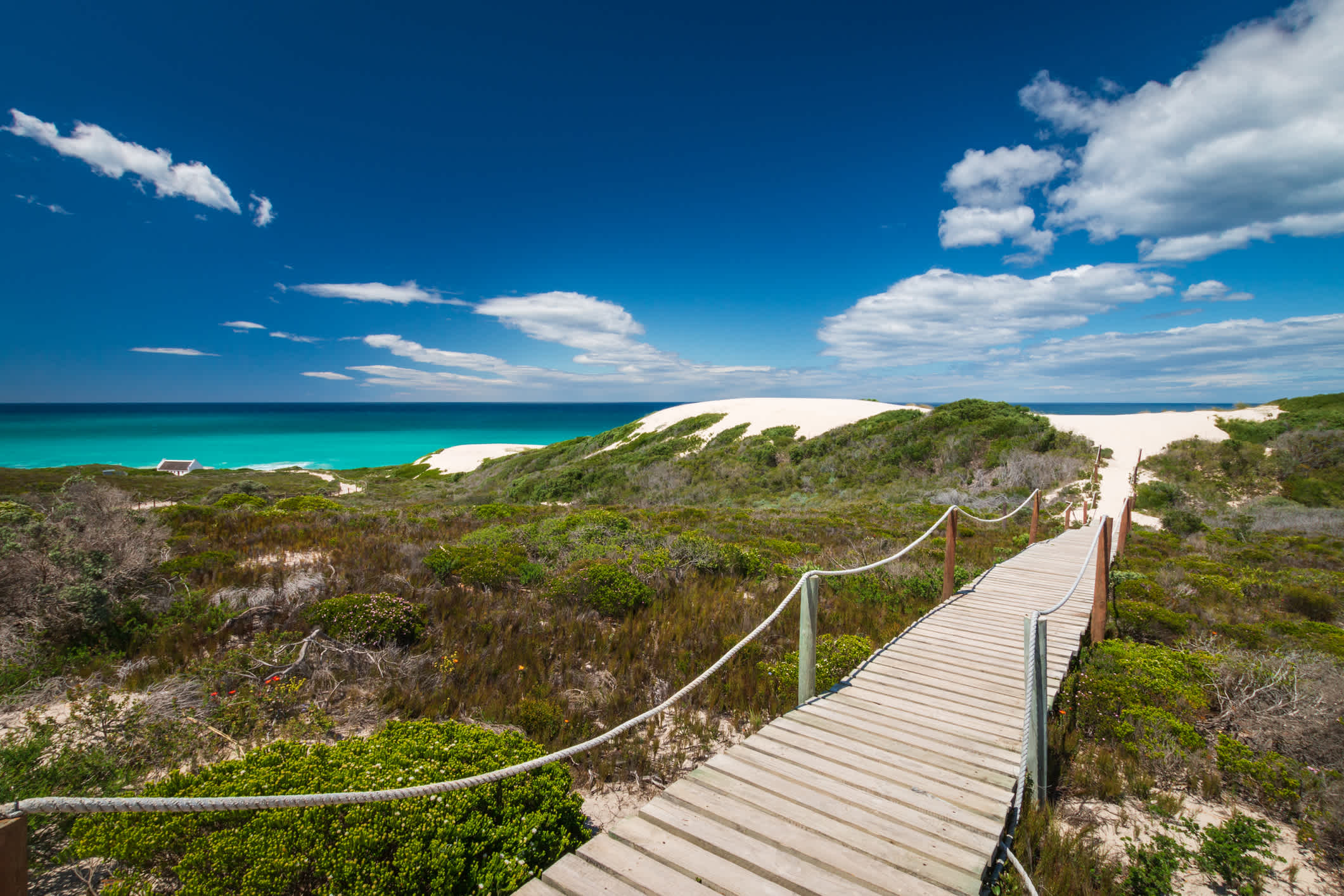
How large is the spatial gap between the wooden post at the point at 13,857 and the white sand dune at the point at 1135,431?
907 inches

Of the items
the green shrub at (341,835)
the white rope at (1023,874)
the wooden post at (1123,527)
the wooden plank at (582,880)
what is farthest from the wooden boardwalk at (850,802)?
the wooden post at (1123,527)

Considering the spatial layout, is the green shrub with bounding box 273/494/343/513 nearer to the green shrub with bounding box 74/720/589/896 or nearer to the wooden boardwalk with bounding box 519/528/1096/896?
the green shrub with bounding box 74/720/589/896

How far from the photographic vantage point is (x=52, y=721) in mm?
3725

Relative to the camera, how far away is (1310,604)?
857 cm

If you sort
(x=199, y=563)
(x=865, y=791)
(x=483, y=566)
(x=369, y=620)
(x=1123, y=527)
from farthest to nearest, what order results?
(x=1123, y=527) < (x=483, y=566) < (x=199, y=563) < (x=369, y=620) < (x=865, y=791)

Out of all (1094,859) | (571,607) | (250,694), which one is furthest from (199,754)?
(1094,859)

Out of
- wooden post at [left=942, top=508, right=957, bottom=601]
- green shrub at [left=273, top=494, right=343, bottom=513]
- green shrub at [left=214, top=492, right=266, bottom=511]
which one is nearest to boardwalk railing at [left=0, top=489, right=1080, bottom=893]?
wooden post at [left=942, top=508, right=957, bottom=601]

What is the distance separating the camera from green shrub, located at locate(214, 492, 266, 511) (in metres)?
15.9

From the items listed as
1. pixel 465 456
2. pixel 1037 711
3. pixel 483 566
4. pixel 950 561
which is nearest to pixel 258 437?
pixel 465 456

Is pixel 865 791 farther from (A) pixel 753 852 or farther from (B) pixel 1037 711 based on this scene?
(B) pixel 1037 711

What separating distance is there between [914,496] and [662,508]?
9403mm

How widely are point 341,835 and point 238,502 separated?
1744cm

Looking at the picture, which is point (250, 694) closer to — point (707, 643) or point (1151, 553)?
point (707, 643)

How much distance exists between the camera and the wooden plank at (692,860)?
2.83m
